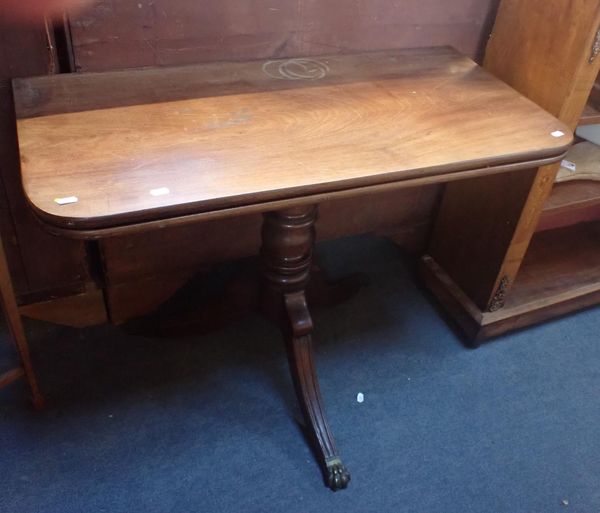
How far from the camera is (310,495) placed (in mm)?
1375

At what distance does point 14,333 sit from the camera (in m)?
1.34

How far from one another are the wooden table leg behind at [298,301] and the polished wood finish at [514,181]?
1.82 feet

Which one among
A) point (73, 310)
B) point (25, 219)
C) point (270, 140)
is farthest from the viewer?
point (73, 310)

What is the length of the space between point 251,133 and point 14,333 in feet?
2.37

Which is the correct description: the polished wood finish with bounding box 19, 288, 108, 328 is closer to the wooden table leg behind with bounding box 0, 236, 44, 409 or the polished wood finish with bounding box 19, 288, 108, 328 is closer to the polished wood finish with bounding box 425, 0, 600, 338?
the wooden table leg behind with bounding box 0, 236, 44, 409

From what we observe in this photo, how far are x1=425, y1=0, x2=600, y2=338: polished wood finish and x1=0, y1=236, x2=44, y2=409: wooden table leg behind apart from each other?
118 cm

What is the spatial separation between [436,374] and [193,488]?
727 millimetres

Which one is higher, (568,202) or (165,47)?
(165,47)

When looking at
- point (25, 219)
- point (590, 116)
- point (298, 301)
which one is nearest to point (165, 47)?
point (25, 219)

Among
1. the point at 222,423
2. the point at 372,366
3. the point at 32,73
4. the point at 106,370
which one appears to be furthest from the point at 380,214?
the point at 32,73

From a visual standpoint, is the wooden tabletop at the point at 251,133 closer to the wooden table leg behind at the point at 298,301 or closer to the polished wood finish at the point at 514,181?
the polished wood finish at the point at 514,181

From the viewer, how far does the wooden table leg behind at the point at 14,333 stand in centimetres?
127

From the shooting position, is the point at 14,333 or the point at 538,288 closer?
the point at 14,333

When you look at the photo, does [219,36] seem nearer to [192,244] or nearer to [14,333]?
[192,244]
